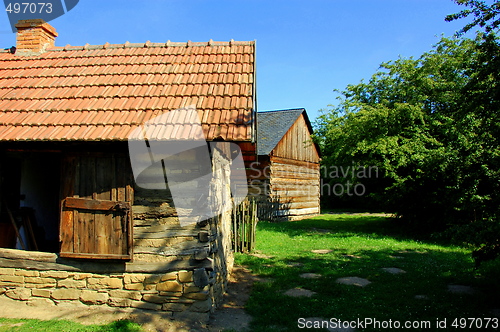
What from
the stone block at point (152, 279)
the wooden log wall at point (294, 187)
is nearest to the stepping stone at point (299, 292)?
the stone block at point (152, 279)

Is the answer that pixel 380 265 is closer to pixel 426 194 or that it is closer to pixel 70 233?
pixel 426 194

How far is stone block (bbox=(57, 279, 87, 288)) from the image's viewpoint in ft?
16.5

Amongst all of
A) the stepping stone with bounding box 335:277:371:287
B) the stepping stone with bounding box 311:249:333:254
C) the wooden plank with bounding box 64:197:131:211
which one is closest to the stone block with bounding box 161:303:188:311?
the wooden plank with bounding box 64:197:131:211

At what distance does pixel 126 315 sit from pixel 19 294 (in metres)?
1.80

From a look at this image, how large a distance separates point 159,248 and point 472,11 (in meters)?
5.57

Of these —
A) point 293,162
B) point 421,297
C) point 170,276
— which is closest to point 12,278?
point 170,276

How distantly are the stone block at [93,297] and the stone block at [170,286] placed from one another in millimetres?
843

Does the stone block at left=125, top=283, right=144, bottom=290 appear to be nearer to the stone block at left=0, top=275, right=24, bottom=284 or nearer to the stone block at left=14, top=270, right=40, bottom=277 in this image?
the stone block at left=14, top=270, right=40, bottom=277

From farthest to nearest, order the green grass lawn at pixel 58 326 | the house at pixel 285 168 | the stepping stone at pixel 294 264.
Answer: the house at pixel 285 168
the stepping stone at pixel 294 264
the green grass lawn at pixel 58 326

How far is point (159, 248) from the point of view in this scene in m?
4.90

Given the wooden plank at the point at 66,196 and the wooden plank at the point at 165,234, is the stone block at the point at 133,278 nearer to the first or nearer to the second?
the wooden plank at the point at 165,234

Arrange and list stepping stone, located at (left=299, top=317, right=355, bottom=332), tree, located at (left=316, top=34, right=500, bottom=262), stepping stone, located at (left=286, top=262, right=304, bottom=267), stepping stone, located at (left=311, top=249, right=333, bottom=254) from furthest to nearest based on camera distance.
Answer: tree, located at (left=316, top=34, right=500, bottom=262)
stepping stone, located at (left=311, top=249, right=333, bottom=254)
stepping stone, located at (left=286, top=262, right=304, bottom=267)
stepping stone, located at (left=299, top=317, right=355, bottom=332)

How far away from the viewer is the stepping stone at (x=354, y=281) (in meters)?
6.43

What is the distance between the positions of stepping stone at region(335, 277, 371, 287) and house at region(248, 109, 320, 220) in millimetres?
9469
